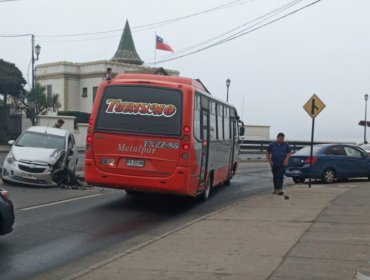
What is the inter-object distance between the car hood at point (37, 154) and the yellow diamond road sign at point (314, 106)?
313 inches

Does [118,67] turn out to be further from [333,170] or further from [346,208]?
[346,208]

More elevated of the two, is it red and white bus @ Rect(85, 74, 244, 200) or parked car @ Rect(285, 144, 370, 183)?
red and white bus @ Rect(85, 74, 244, 200)

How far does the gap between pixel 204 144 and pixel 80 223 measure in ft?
13.3

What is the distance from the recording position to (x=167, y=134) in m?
13.2

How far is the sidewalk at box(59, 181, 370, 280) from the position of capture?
24.3ft

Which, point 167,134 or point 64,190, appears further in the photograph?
point 64,190

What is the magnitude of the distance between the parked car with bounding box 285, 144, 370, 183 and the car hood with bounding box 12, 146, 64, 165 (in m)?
8.73

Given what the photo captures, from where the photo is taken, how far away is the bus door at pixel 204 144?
1441 centimetres

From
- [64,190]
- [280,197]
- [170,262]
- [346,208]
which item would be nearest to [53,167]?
[64,190]

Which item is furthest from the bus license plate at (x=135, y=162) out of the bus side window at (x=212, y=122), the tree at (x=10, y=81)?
the tree at (x=10, y=81)

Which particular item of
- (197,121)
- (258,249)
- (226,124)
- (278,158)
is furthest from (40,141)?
(258,249)

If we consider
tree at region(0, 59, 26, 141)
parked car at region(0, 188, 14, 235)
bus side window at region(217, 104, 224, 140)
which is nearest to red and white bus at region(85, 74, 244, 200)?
bus side window at region(217, 104, 224, 140)

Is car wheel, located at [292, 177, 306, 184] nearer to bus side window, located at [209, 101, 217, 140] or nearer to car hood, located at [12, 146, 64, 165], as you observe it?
bus side window, located at [209, 101, 217, 140]

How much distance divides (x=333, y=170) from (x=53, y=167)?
10.3m
